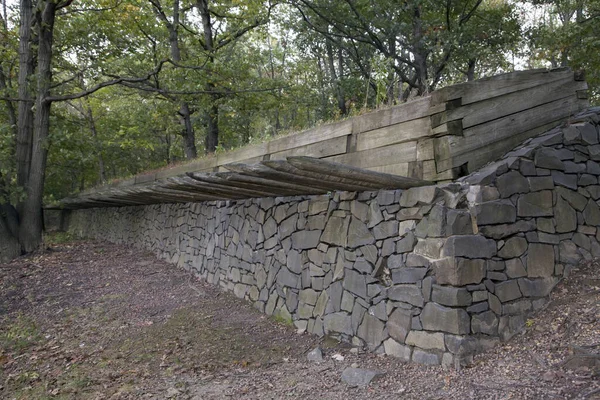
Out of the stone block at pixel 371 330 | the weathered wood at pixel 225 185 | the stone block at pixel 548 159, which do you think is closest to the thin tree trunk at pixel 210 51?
the weathered wood at pixel 225 185

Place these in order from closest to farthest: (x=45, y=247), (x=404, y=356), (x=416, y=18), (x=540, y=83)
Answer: (x=404, y=356)
(x=540, y=83)
(x=45, y=247)
(x=416, y=18)

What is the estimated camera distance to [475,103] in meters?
4.35

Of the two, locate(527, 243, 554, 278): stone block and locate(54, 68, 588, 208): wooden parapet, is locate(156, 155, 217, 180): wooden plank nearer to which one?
locate(54, 68, 588, 208): wooden parapet

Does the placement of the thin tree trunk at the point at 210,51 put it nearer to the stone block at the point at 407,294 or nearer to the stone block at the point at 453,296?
the stone block at the point at 407,294

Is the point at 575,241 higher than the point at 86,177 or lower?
lower

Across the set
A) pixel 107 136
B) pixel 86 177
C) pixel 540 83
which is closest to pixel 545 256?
pixel 540 83

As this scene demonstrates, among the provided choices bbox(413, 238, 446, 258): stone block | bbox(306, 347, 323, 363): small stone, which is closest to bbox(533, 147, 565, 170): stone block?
bbox(413, 238, 446, 258): stone block

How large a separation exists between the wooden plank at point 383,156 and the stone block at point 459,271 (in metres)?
1.12

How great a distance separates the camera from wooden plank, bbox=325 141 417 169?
4473 mm

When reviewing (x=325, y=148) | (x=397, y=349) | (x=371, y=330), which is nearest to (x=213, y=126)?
(x=325, y=148)

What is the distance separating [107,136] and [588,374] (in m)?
17.0

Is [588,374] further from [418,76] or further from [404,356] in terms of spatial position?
[418,76]

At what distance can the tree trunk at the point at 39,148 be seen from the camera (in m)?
10.1

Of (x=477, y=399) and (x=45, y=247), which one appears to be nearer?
(x=477, y=399)
